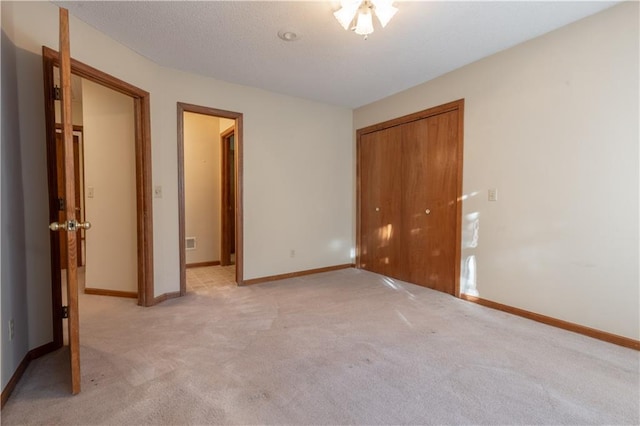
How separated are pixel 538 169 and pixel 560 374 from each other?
1604 mm

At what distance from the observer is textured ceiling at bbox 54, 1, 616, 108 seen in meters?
2.14

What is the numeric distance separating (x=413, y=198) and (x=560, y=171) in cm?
149

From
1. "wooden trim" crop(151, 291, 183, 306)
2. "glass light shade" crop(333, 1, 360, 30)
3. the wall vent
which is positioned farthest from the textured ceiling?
the wall vent

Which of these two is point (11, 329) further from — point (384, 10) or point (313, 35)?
point (384, 10)

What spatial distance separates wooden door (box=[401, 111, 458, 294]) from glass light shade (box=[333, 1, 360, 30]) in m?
1.73

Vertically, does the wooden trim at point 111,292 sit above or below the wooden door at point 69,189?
below

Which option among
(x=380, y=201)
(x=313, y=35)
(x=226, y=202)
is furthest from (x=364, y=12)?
(x=226, y=202)

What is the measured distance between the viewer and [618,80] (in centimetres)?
217

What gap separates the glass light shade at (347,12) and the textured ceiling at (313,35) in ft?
0.44

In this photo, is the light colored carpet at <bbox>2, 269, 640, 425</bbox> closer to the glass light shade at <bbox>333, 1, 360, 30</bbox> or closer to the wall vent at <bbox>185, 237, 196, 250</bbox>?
the wall vent at <bbox>185, 237, 196, 250</bbox>

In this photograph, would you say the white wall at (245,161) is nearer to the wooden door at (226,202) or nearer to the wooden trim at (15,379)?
the wooden trim at (15,379)

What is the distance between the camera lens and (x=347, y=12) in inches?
79.4

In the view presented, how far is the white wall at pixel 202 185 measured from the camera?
471 centimetres

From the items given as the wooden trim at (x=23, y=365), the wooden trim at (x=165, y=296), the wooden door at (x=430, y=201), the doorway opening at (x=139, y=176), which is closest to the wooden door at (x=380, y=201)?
the wooden door at (x=430, y=201)
